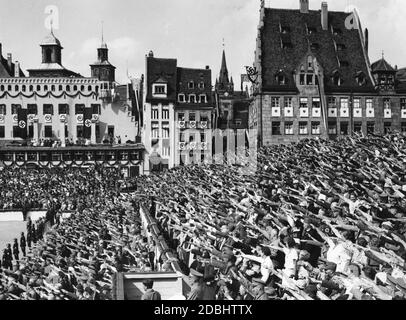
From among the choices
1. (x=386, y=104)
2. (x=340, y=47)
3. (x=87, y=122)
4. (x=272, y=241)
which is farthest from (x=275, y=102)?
(x=272, y=241)

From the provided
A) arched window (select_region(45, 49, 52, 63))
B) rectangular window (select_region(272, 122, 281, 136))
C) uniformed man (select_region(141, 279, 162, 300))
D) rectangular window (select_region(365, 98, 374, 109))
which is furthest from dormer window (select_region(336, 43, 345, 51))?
uniformed man (select_region(141, 279, 162, 300))

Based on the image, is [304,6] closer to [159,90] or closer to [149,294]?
[159,90]

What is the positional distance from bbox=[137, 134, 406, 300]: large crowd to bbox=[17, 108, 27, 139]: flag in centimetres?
6917

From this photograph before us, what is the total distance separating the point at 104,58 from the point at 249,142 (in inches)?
1011

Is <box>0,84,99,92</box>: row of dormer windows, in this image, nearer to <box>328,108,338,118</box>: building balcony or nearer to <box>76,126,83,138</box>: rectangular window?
<box>76,126,83,138</box>: rectangular window

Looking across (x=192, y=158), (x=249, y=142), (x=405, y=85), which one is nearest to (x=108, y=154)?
(x=192, y=158)

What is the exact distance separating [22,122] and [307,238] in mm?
79652

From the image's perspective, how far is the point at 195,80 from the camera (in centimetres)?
9075

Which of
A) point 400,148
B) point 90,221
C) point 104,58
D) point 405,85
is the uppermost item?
point 104,58

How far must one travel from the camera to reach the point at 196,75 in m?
90.8

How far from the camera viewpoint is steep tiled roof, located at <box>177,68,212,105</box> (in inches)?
3561

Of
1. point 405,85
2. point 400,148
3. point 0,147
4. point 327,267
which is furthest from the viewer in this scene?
point 0,147

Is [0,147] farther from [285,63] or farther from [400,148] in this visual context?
[400,148]
